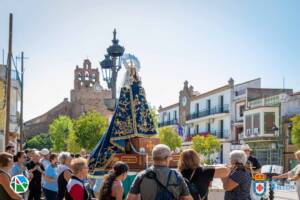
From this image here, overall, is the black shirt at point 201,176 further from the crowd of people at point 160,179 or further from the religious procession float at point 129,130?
the religious procession float at point 129,130

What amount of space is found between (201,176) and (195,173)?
0.27 ft

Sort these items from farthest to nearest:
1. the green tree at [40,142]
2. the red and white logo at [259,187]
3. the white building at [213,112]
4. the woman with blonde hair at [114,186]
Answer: the green tree at [40,142]
the white building at [213,112]
the red and white logo at [259,187]
the woman with blonde hair at [114,186]

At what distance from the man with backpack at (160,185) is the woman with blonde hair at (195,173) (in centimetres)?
52

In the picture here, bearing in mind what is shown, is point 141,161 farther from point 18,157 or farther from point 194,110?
point 194,110

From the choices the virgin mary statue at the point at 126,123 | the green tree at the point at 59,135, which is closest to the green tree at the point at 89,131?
the green tree at the point at 59,135

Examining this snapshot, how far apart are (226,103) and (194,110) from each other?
9277 millimetres

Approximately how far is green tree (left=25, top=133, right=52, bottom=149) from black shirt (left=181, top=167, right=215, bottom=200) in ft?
228

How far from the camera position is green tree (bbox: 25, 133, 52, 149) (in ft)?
242

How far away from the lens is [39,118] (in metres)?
84.6

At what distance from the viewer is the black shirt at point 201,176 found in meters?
6.02

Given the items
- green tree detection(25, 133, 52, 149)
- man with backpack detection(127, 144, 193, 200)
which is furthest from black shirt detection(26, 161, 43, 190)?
green tree detection(25, 133, 52, 149)

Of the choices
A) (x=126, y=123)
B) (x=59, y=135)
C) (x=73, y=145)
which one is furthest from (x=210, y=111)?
(x=126, y=123)

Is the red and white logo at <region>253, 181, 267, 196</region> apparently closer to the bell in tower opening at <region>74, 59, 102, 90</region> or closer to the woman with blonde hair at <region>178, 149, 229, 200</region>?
the woman with blonde hair at <region>178, 149, 229, 200</region>

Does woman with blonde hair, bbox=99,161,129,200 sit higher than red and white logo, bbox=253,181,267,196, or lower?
higher
